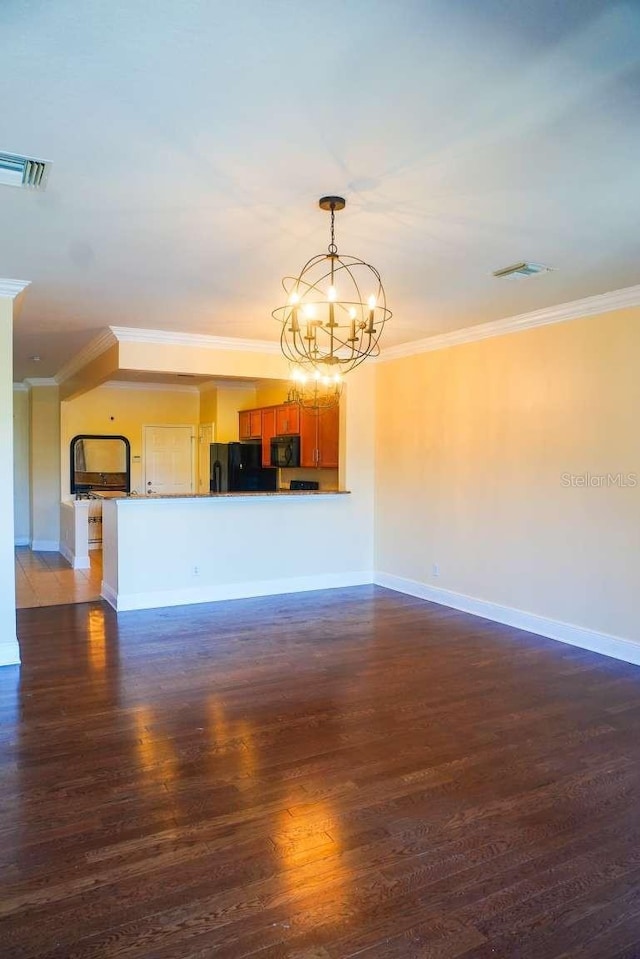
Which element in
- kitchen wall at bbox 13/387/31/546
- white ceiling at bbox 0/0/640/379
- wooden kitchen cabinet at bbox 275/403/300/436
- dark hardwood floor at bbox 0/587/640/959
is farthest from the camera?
kitchen wall at bbox 13/387/31/546


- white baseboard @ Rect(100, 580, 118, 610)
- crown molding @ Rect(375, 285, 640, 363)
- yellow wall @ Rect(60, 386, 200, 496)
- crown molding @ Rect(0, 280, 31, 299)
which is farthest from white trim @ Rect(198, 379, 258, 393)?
crown molding @ Rect(0, 280, 31, 299)

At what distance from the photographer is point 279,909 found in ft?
6.57

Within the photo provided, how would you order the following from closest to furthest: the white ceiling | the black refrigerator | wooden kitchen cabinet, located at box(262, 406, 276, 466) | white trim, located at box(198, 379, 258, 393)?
1. the white ceiling
2. wooden kitchen cabinet, located at box(262, 406, 276, 466)
3. the black refrigerator
4. white trim, located at box(198, 379, 258, 393)

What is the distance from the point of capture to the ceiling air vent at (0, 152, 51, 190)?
244cm

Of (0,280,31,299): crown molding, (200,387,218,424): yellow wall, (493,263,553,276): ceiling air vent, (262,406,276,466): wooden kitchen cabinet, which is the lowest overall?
(262,406,276,466): wooden kitchen cabinet

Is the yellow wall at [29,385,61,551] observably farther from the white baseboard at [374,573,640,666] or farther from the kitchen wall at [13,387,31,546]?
the white baseboard at [374,573,640,666]

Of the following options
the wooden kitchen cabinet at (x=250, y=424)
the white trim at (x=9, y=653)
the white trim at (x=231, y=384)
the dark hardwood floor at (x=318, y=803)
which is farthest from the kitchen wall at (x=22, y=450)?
the white trim at (x=9, y=653)

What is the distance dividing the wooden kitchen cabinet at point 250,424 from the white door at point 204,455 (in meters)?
0.67

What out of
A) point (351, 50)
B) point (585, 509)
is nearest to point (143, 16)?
point (351, 50)

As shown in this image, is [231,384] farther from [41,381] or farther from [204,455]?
[41,381]

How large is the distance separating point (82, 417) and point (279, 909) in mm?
8588

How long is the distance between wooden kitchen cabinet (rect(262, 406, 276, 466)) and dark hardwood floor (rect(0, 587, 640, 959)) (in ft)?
13.2

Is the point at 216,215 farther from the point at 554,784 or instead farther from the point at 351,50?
the point at 554,784

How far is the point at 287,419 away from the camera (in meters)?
7.99
